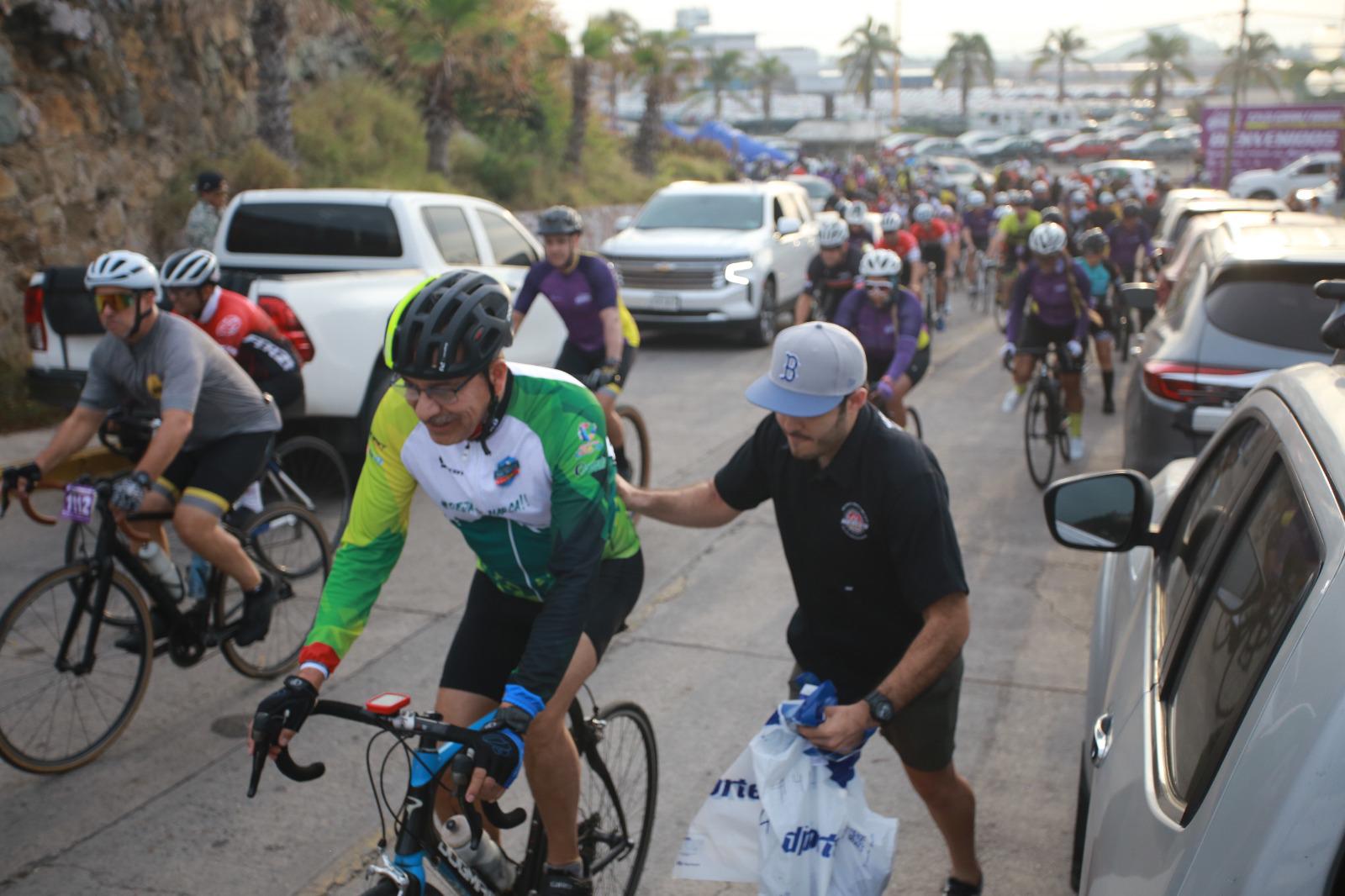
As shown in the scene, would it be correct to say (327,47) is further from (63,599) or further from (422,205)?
(63,599)

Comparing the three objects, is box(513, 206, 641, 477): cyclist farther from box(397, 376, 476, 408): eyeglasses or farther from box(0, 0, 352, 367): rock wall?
box(0, 0, 352, 367): rock wall

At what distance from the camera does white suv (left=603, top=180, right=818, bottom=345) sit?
1623 centimetres

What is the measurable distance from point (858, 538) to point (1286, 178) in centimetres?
4081

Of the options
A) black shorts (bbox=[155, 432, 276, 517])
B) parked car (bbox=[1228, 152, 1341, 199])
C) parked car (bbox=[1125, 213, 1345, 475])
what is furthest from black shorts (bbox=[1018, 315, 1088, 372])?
parked car (bbox=[1228, 152, 1341, 199])

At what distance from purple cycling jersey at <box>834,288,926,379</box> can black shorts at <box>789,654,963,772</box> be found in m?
5.35

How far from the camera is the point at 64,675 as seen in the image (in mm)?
5105

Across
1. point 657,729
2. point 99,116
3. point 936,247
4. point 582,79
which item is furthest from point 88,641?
point 582,79

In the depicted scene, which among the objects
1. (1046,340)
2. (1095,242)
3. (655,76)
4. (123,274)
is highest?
(655,76)

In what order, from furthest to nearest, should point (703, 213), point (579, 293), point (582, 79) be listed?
point (582, 79), point (703, 213), point (579, 293)

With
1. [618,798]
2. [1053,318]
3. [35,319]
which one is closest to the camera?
[618,798]

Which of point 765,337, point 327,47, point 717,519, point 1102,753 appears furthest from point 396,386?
point 327,47

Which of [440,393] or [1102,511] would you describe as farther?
[1102,511]

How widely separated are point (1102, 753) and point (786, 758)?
76cm

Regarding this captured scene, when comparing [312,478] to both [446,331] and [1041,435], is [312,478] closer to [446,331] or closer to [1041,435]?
[446,331]
